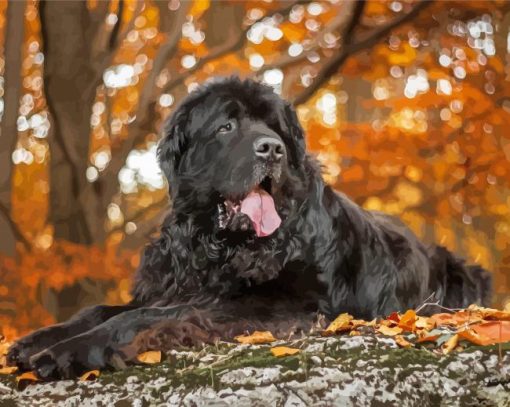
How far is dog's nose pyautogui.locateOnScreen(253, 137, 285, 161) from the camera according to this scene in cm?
402

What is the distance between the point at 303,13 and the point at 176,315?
659cm

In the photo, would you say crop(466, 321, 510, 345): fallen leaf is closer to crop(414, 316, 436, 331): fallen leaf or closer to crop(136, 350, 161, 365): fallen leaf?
crop(414, 316, 436, 331): fallen leaf

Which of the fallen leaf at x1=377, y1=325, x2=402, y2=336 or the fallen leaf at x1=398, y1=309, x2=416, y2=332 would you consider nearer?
the fallen leaf at x1=377, y1=325, x2=402, y2=336

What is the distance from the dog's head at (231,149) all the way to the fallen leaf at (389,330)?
103cm

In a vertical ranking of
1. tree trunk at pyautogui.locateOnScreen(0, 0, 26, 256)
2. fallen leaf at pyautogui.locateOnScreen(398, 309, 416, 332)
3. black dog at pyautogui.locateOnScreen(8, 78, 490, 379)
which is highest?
tree trunk at pyautogui.locateOnScreen(0, 0, 26, 256)

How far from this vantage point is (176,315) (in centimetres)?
370

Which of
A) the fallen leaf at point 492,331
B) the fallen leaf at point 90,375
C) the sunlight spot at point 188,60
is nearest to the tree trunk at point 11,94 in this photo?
the sunlight spot at point 188,60

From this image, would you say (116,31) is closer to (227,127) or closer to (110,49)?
(110,49)

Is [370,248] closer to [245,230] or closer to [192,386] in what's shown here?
[245,230]

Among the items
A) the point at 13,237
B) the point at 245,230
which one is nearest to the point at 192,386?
the point at 245,230

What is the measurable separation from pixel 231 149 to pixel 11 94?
5.10m

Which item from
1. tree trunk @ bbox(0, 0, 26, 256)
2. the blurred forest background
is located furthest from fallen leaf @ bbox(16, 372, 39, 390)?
tree trunk @ bbox(0, 0, 26, 256)

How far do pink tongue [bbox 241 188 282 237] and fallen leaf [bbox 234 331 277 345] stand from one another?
66cm

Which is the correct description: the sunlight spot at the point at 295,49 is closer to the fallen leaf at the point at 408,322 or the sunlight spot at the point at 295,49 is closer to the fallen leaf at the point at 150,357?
the fallen leaf at the point at 408,322
